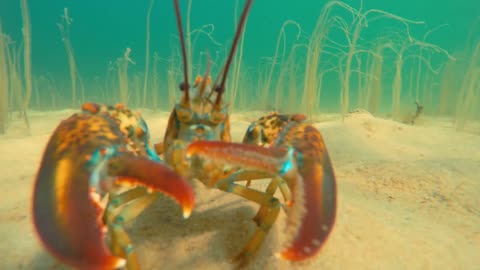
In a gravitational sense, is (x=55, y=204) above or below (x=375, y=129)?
above

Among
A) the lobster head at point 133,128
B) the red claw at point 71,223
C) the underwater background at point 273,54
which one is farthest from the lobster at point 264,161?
the underwater background at point 273,54

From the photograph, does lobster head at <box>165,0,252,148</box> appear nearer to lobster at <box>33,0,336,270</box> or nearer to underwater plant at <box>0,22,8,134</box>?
lobster at <box>33,0,336,270</box>

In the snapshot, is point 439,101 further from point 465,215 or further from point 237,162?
point 237,162

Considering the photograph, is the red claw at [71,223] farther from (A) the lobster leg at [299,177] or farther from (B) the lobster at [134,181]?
(A) the lobster leg at [299,177]

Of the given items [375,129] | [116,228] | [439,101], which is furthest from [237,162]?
[439,101]

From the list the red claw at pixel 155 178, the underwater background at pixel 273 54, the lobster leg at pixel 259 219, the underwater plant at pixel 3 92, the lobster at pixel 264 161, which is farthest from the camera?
the underwater background at pixel 273 54

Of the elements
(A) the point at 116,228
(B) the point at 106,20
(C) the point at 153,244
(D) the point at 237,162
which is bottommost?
(C) the point at 153,244

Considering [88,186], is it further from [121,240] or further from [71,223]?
[121,240]
